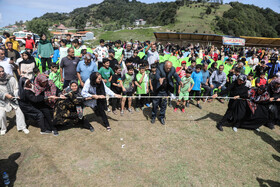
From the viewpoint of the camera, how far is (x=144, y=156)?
4.39 meters

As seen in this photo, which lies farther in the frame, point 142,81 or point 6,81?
point 142,81

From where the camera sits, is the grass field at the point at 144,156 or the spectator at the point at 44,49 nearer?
the grass field at the point at 144,156

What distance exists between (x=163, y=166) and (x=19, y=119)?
14.6 feet

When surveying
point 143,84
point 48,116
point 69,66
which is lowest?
point 48,116

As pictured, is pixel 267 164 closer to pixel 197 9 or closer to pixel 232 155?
pixel 232 155

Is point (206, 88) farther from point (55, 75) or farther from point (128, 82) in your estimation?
point (55, 75)

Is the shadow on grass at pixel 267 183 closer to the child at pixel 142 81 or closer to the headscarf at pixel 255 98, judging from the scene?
the headscarf at pixel 255 98

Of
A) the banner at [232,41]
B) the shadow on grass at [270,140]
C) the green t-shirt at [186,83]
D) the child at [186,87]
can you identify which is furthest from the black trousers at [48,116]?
the banner at [232,41]

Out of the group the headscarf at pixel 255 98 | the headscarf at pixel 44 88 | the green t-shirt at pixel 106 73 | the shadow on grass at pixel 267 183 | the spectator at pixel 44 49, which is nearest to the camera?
the shadow on grass at pixel 267 183

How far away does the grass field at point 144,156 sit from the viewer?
12.2ft

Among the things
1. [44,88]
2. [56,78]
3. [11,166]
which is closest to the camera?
[11,166]

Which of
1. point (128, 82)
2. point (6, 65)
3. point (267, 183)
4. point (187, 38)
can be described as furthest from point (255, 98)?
point (187, 38)

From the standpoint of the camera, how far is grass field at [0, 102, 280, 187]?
3723mm

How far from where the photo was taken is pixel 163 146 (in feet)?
15.8
